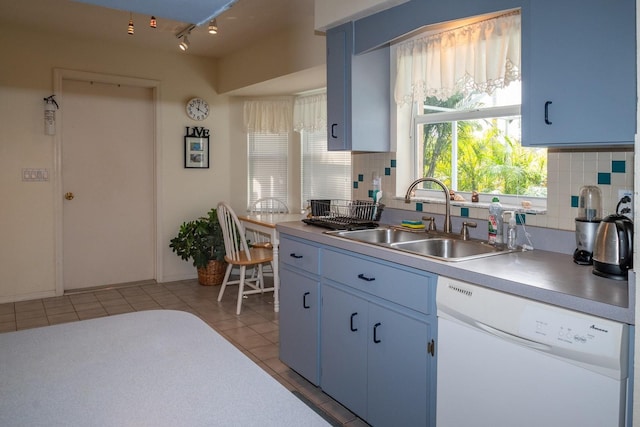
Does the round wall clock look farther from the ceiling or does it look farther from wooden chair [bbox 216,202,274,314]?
wooden chair [bbox 216,202,274,314]

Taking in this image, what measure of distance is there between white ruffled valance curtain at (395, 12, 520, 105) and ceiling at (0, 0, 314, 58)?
115 cm

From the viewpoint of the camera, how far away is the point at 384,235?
2.76m

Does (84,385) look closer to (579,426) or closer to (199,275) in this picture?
(579,426)

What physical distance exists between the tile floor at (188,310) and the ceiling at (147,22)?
235cm

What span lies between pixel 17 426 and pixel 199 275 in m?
4.33

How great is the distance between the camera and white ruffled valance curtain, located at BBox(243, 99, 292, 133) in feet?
17.3

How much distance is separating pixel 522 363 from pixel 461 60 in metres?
1.67

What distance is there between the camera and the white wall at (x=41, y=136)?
169 inches

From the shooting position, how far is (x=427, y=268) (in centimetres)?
191

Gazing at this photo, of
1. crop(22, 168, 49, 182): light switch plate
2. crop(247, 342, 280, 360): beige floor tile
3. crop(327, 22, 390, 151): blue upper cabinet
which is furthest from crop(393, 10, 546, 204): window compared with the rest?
crop(22, 168, 49, 182): light switch plate

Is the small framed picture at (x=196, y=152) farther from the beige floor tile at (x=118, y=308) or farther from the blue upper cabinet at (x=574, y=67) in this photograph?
the blue upper cabinet at (x=574, y=67)

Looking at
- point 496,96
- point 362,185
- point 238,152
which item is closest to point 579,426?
point 496,96

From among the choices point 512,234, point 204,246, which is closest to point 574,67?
point 512,234

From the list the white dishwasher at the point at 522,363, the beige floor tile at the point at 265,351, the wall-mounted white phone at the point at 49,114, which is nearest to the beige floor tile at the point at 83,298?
the wall-mounted white phone at the point at 49,114
